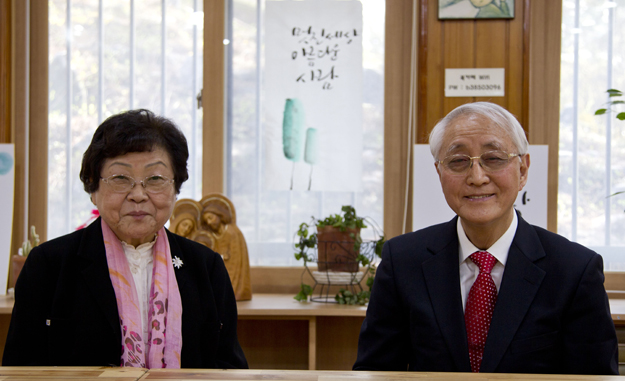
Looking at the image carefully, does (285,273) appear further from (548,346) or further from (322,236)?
(548,346)

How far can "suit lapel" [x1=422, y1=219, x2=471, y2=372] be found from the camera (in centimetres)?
138

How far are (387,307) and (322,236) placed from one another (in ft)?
3.83

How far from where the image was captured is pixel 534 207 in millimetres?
2699

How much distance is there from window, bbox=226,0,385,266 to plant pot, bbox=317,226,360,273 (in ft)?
1.39

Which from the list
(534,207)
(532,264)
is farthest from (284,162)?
(532,264)

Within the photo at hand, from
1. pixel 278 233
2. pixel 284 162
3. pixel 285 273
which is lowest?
pixel 285 273

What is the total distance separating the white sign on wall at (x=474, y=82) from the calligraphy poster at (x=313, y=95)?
484 mm

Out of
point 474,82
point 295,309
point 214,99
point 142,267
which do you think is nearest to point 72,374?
point 142,267

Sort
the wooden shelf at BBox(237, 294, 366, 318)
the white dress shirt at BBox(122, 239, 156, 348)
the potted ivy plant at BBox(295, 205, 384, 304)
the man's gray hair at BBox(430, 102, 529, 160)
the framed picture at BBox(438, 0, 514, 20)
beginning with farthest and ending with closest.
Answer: the framed picture at BBox(438, 0, 514, 20) → the potted ivy plant at BBox(295, 205, 384, 304) → the wooden shelf at BBox(237, 294, 366, 318) → the white dress shirt at BBox(122, 239, 156, 348) → the man's gray hair at BBox(430, 102, 529, 160)

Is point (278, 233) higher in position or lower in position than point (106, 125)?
lower

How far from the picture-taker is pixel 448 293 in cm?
145

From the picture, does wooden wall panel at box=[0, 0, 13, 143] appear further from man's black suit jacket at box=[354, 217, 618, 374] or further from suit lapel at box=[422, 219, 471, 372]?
suit lapel at box=[422, 219, 471, 372]

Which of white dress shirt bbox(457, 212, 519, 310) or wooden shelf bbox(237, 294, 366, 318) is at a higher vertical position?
white dress shirt bbox(457, 212, 519, 310)

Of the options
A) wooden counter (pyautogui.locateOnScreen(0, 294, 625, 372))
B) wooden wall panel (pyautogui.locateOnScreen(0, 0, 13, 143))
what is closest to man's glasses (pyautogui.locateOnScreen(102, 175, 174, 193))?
wooden counter (pyautogui.locateOnScreen(0, 294, 625, 372))
